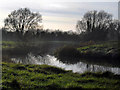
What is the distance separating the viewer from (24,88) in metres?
6.20

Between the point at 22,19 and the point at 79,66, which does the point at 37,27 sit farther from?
the point at 79,66

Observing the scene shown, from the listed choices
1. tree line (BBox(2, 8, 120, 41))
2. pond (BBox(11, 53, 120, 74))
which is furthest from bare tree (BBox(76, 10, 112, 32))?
pond (BBox(11, 53, 120, 74))

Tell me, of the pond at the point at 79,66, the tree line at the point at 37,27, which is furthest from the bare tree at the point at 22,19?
the pond at the point at 79,66

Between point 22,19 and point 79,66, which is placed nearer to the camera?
point 79,66

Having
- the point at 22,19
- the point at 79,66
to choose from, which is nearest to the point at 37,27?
the point at 22,19

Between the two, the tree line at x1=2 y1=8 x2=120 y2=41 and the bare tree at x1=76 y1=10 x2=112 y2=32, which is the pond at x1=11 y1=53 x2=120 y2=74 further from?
the bare tree at x1=76 y1=10 x2=112 y2=32

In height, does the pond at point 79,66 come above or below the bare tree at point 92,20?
below

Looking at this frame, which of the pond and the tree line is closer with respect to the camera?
the pond

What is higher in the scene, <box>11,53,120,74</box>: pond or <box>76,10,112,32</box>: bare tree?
<box>76,10,112,32</box>: bare tree

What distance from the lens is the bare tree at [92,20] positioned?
47.0 m

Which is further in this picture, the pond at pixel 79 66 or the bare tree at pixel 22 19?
the bare tree at pixel 22 19

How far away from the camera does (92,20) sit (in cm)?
4847

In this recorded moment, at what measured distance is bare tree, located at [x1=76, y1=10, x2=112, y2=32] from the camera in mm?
47031

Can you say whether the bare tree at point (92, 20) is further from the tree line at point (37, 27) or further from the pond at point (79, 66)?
the pond at point (79, 66)
